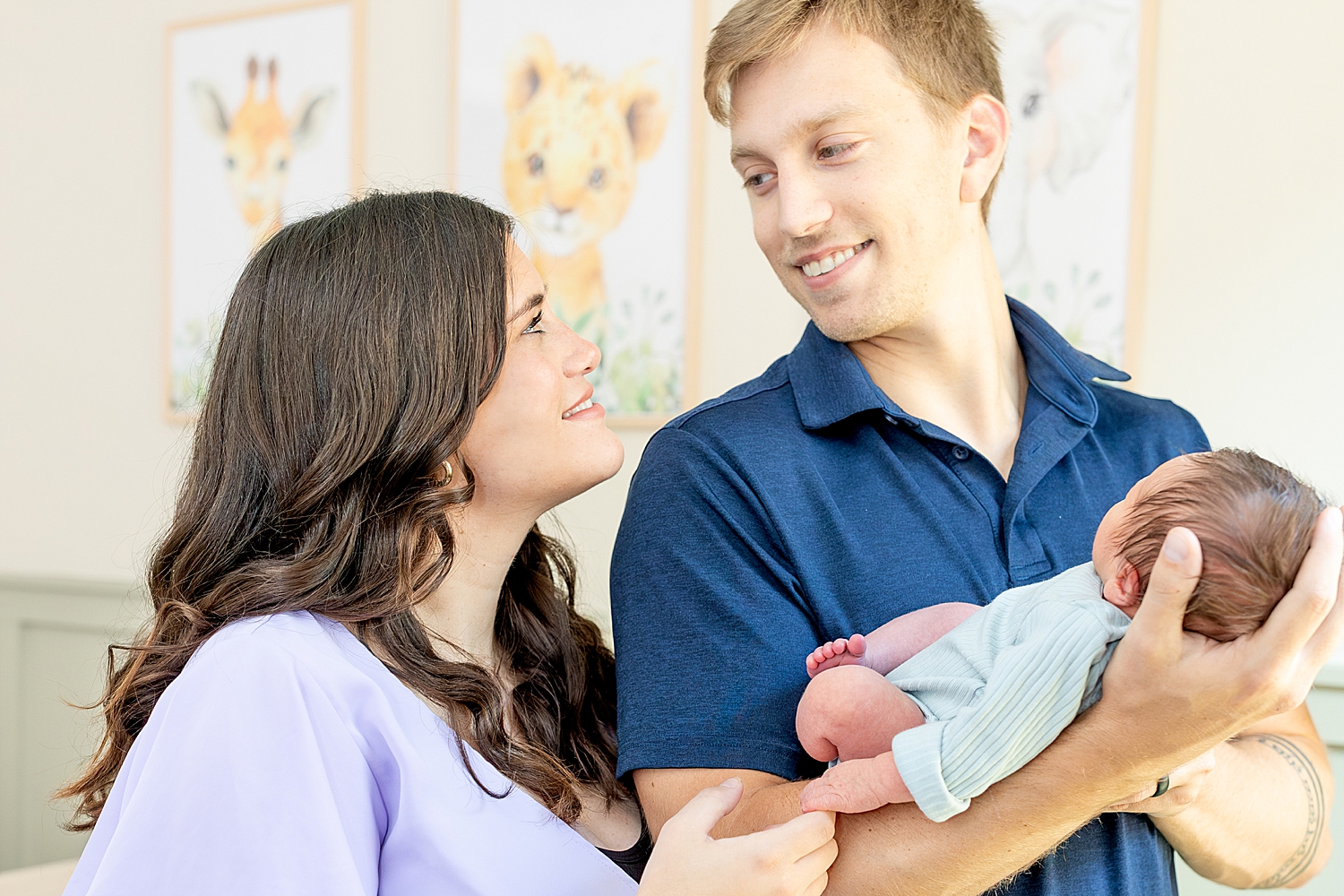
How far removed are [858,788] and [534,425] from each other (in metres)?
0.61

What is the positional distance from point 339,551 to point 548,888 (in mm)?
477

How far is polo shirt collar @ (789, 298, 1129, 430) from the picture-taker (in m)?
1.43

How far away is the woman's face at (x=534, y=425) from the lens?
1465mm

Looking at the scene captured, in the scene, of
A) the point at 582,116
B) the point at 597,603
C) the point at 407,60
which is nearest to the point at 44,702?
the point at 597,603

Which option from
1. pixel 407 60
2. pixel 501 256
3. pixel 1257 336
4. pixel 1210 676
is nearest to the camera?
pixel 1210 676

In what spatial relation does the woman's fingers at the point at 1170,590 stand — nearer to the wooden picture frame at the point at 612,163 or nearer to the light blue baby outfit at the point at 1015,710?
the light blue baby outfit at the point at 1015,710

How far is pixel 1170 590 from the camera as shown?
3.33 ft

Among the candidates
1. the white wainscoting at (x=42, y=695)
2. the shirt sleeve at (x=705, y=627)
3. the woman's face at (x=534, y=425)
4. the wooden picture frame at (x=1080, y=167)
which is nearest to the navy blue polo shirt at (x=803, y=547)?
the shirt sleeve at (x=705, y=627)

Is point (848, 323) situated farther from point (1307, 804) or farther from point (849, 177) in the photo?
point (1307, 804)

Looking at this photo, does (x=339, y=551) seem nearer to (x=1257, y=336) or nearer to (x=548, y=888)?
(x=548, y=888)

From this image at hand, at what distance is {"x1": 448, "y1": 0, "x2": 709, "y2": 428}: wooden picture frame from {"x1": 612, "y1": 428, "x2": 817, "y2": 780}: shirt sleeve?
1.36 metres

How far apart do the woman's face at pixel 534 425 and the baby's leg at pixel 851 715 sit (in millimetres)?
438

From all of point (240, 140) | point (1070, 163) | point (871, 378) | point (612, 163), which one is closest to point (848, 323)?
point (871, 378)

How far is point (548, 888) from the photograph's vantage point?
134 cm
